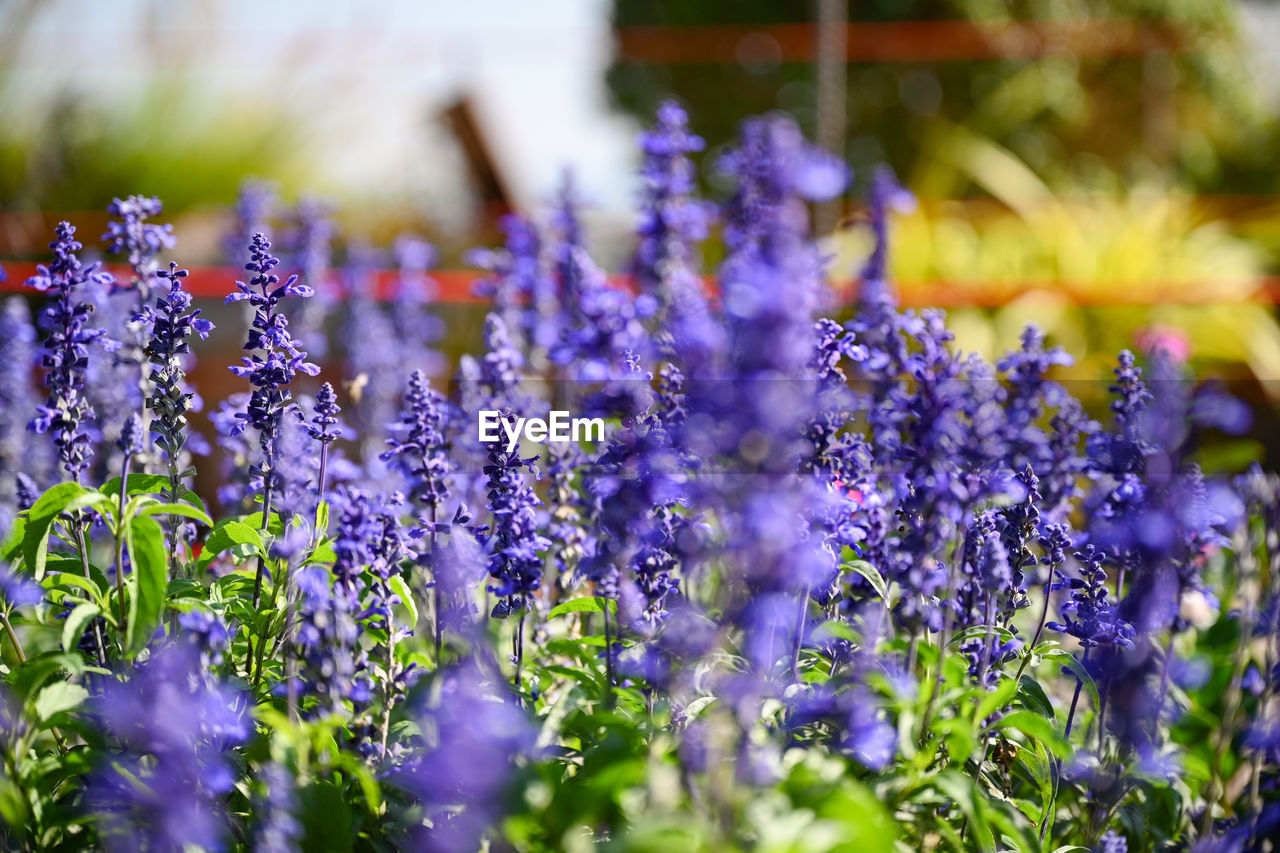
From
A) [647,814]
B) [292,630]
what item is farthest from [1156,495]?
[292,630]

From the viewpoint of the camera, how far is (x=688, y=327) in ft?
5.05

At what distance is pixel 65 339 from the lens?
221cm

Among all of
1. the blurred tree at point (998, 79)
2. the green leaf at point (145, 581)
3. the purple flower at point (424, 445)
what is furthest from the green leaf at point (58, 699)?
the blurred tree at point (998, 79)

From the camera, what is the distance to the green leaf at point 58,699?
1810 mm

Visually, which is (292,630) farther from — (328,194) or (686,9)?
(686,9)

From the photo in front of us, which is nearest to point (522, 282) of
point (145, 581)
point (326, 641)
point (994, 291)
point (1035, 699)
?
point (145, 581)

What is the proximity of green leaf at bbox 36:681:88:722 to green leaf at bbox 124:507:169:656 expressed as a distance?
112mm

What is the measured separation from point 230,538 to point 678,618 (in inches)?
43.8

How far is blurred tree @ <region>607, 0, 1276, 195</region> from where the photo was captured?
1455 centimetres

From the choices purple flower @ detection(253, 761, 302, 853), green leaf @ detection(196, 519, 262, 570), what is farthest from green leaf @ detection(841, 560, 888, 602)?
green leaf @ detection(196, 519, 262, 570)

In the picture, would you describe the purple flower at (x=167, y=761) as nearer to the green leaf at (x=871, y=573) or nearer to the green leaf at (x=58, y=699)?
the green leaf at (x=58, y=699)

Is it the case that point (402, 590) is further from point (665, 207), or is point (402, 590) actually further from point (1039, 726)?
point (665, 207)

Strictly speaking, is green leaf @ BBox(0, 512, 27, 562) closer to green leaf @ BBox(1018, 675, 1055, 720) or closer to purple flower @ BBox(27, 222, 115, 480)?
purple flower @ BBox(27, 222, 115, 480)

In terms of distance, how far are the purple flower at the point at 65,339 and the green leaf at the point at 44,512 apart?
0.20m
